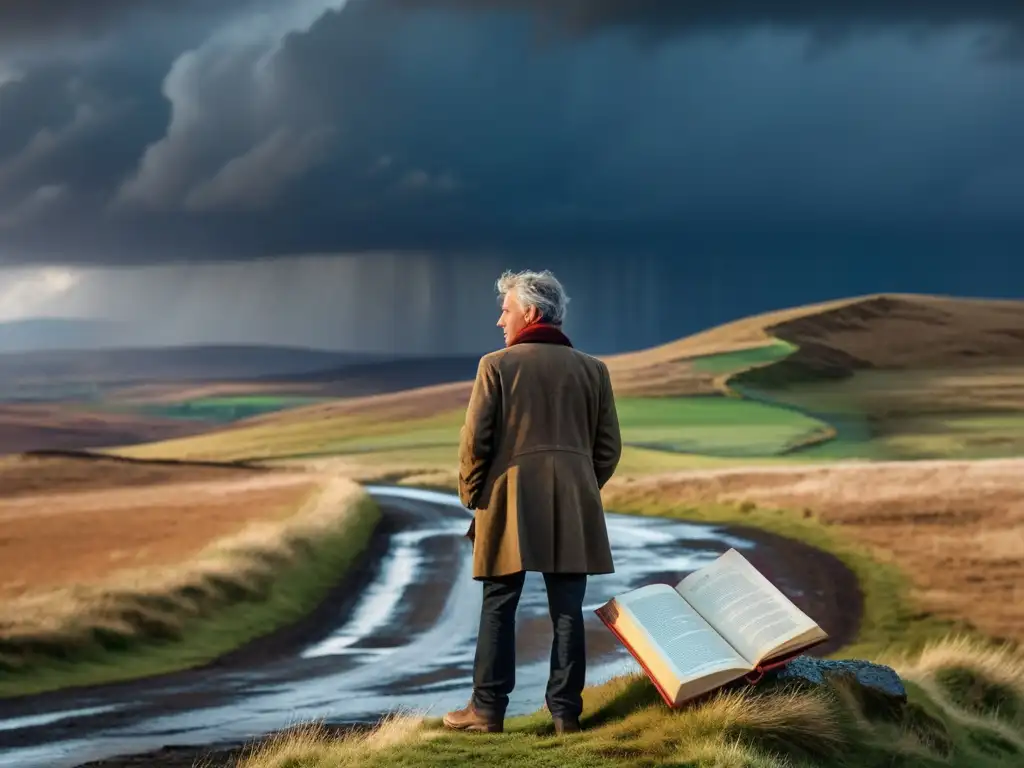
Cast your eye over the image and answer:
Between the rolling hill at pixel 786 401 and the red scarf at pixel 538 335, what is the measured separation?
48.9 m

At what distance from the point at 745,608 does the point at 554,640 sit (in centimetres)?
129

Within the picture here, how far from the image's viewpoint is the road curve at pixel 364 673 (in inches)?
531

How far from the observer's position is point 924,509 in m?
35.9

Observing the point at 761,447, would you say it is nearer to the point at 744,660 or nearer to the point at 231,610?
the point at 231,610

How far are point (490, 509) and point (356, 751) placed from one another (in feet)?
5.82

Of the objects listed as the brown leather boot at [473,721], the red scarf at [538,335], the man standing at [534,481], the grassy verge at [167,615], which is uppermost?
the red scarf at [538,335]

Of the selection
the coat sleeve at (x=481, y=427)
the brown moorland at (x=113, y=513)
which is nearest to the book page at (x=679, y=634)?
the coat sleeve at (x=481, y=427)

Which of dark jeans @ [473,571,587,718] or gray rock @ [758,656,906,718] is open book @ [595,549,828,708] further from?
gray rock @ [758,656,906,718]

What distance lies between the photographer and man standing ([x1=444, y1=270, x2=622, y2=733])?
28.1ft

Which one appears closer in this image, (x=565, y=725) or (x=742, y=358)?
(x=565, y=725)

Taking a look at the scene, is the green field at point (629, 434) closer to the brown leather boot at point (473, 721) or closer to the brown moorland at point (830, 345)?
the brown moorland at point (830, 345)

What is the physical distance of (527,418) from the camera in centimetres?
860

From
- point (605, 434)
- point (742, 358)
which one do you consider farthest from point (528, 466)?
point (742, 358)

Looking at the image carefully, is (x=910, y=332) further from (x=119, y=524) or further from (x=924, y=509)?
(x=119, y=524)
